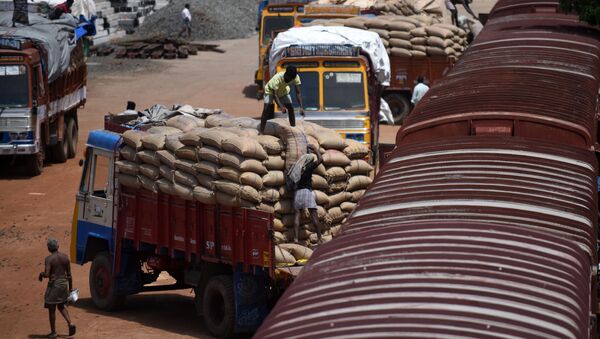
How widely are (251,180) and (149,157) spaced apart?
1.85 meters

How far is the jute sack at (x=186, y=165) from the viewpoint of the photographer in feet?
44.5

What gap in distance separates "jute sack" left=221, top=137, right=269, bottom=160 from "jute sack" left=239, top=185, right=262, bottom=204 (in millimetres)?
386

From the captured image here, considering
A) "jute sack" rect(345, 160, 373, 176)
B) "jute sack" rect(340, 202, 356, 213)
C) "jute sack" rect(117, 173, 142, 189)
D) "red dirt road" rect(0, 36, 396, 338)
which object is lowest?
"red dirt road" rect(0, 36, 396, 338)

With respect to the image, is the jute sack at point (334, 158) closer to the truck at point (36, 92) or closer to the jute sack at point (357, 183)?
the jute sack at point (357, 183)

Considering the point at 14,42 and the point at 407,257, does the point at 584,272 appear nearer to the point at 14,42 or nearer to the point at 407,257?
the point at 407,257

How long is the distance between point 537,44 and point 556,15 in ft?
14.9

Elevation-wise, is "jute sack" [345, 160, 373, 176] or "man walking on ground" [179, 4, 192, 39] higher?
"jute sack" [345, 160, 373, 176]

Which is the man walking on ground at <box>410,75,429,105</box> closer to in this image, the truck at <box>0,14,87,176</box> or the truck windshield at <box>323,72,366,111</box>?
the truck windshield at <box>323,72,366,111</box>

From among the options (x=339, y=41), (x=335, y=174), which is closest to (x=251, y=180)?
(x=335, y=174)

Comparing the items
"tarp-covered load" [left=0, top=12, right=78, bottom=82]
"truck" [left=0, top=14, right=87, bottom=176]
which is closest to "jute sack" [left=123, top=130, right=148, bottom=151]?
"truck" [left=0, top=14, right=87, bottom=176]

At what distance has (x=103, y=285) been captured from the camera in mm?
15297

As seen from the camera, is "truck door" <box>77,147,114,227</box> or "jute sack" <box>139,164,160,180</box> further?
"truck door" <box>77,147,114,227</box>

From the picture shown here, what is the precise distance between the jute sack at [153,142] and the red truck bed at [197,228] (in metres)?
0.55

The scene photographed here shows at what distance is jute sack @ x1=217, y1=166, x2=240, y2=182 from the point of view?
509 inches
